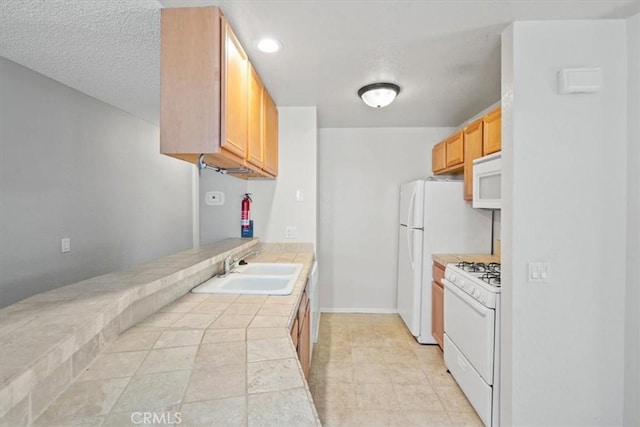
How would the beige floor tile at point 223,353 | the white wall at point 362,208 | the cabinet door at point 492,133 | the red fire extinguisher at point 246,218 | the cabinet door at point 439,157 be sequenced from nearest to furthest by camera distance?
1. the beige floor tile at point 223,353
2. the cabinet door at point 492,133
3. the red fire extinguisher at point 246,218
4. the cabinet door at point 439,157
5. the white wall at point 362,208

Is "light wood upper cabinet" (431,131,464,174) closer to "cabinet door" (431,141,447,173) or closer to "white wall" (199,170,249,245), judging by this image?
"cabinet door" (431,141,447,173)

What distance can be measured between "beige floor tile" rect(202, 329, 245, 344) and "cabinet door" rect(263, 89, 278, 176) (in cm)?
143

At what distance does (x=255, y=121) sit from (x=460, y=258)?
2.03 metres

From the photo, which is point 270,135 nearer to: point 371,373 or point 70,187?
point 70,187

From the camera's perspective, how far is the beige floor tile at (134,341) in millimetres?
993

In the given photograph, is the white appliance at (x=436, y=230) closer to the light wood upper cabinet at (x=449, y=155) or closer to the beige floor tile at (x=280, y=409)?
the light wood upper cabinet at (x=449, y=155)

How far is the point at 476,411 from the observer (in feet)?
6.30

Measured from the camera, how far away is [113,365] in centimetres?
89

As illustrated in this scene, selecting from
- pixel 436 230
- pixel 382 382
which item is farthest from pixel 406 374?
pixel 436 230

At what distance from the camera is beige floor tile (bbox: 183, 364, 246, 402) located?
Result: 76 cm

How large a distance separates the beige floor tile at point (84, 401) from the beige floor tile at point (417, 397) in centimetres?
180

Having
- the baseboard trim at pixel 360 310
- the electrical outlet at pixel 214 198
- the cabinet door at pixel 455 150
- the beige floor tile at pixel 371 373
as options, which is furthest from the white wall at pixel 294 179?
the cabinet door at pixel 455 150

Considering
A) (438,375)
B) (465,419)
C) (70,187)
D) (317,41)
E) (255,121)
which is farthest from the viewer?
(70,187)

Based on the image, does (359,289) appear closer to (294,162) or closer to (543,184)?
(294,162)
